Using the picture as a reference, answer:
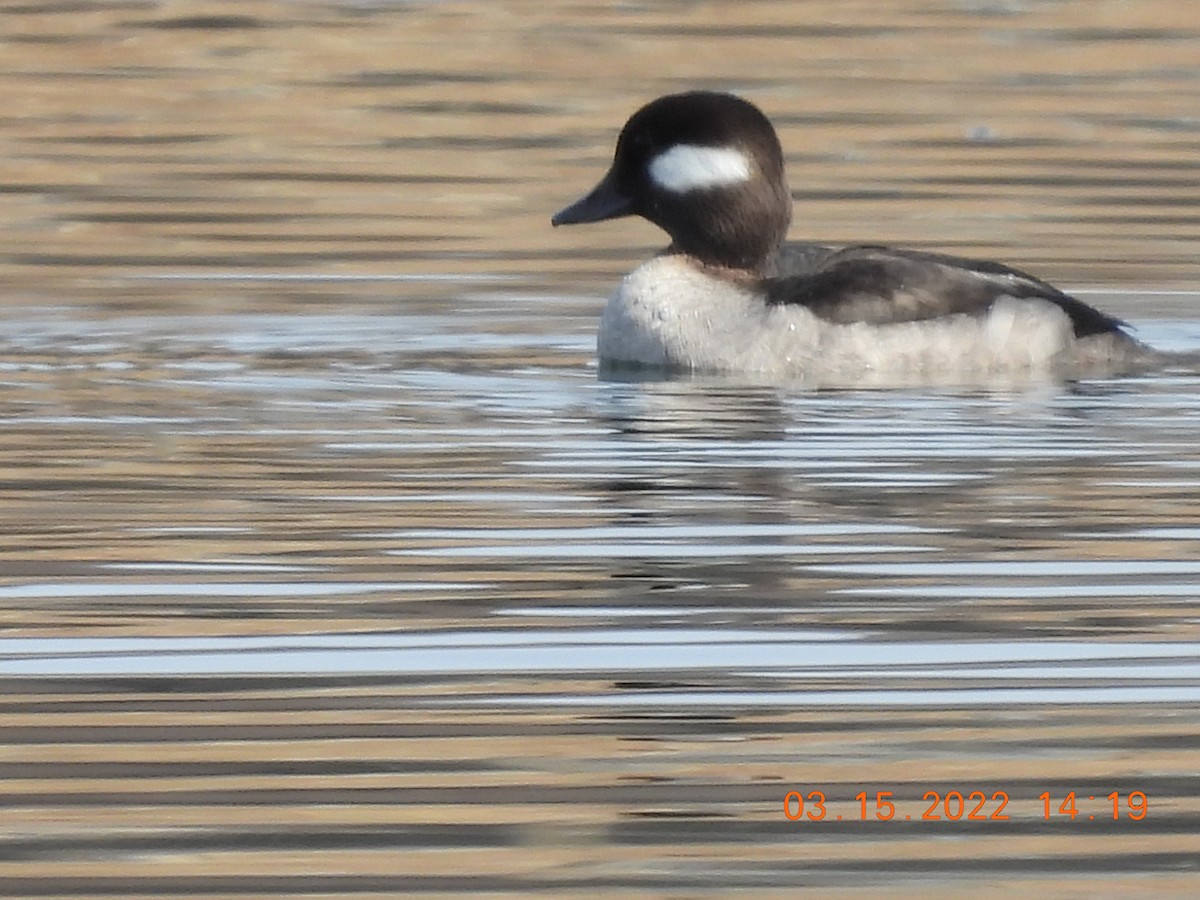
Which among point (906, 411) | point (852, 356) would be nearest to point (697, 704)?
point (906, 411)

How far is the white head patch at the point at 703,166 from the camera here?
1268 centimetres

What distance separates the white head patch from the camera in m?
12.7

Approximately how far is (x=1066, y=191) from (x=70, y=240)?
4.33 metres

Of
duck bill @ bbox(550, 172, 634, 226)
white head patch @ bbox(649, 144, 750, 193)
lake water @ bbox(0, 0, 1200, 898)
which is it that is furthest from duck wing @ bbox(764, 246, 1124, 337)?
duck bill @ bbox(550, 172, 634, 226)

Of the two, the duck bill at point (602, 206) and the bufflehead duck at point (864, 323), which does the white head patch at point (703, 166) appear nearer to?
the duck bill at point (602, 206)

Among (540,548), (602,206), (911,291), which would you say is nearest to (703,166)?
(602,206)

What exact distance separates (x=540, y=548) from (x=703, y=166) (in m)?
4.72

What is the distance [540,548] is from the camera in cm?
816

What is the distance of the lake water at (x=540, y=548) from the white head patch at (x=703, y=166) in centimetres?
63

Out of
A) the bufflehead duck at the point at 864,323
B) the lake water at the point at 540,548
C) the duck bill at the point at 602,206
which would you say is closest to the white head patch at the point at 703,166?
the duck bill at the point at 602,206

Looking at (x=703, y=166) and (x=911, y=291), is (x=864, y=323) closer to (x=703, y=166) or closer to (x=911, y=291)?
(x=911, y=291)

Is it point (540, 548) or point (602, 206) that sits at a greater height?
point (540, 548)

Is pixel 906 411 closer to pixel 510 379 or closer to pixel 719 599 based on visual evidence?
pixel 510 379

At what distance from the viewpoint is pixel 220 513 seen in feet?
28.2
